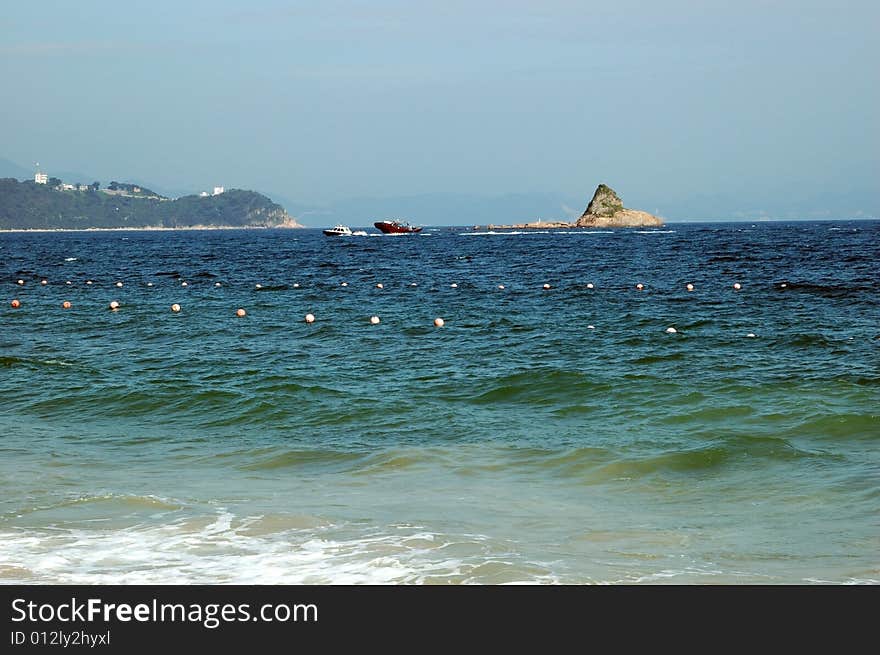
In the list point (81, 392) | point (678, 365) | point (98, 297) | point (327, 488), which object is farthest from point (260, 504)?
point (98, 297)

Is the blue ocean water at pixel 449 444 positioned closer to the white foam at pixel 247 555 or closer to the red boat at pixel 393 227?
the white foam at pixel 247 555

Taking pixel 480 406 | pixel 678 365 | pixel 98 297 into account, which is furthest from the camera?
pixel 98 297

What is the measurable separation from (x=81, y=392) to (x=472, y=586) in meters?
15.4

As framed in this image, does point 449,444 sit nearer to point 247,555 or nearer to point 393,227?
point 247,555

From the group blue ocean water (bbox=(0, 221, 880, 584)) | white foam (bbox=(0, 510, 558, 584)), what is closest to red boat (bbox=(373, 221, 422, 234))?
blue ocean water (bbox=(0, 221, 880, 584))

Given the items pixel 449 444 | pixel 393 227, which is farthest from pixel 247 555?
pixel 393 227

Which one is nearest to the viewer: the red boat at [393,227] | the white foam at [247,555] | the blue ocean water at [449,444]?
the white foam at [247,555]

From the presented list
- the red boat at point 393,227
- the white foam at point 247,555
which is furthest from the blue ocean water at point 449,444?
the red boat at point 393,227

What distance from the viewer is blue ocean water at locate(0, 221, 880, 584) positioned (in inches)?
445

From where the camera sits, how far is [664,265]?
6506 cm

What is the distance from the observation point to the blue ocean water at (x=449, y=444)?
11.3 m

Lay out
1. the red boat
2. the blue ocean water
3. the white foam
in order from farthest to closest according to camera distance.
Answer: the red boat, the blue ocean water, the white foam

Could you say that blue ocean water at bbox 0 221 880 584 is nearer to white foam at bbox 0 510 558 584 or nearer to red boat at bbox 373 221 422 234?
white foam at bbox 0 510 558 584
